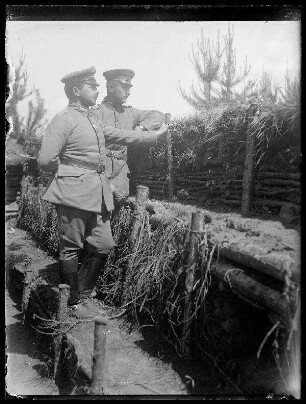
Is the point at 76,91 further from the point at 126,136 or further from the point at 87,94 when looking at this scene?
the point at 126,136

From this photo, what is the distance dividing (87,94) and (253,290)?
299cm

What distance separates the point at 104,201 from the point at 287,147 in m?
2.43

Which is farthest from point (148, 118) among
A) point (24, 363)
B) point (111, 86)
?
point (24, 363)

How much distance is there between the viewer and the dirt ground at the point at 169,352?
9.32ft

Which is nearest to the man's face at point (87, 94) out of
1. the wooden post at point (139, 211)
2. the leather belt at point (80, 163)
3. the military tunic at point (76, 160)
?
the military tunic at point (76, 160)

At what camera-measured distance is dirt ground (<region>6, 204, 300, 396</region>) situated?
9.32ft

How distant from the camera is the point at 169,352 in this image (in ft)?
11.7

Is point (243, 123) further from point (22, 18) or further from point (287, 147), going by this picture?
point (22, 18)

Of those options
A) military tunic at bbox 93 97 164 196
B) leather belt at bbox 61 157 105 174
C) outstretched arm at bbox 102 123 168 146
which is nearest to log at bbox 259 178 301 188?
outstretched arm at bbox 102 123 168 146

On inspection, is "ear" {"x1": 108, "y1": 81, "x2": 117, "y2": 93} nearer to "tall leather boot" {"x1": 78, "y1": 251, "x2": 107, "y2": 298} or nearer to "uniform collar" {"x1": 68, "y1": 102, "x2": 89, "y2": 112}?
"uniform collar" {"x1": 68, "y1": 102, "x2": 89, "y2": 112}

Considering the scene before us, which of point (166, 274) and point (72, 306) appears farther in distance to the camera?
point (72, 306)

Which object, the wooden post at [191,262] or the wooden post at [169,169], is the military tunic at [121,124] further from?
the wooden post at [191,262]
